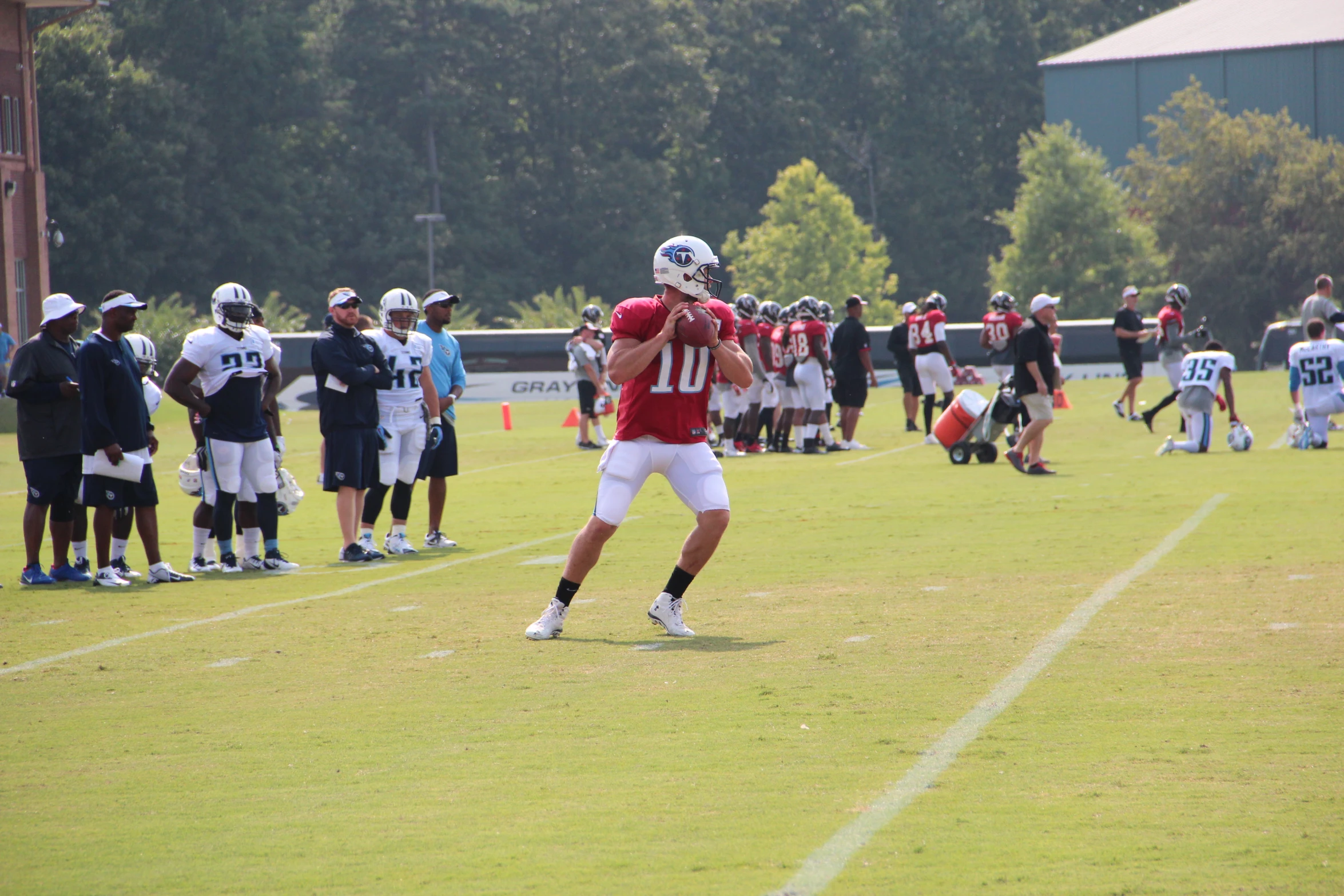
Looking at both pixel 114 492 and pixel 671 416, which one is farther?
pixel 114 492

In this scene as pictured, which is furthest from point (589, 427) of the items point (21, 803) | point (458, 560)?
point (21, 803)

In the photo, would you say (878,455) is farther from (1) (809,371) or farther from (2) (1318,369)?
(2) (1318,369)

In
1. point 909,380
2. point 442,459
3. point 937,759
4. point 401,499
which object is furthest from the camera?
point 909,380

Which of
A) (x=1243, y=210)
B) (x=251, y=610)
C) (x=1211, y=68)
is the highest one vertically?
(x=1211, y=68)

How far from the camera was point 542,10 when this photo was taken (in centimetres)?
8306

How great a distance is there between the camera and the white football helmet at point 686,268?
341 inches

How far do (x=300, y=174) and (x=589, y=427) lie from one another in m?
51.4

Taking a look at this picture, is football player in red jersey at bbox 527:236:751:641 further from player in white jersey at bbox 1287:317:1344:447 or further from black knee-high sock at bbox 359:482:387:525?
player in white jersey at bbox 1287:317:1344:447

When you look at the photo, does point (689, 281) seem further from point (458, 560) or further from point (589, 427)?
point (589, 427)

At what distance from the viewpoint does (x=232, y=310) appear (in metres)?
11.6

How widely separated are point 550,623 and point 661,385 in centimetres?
137

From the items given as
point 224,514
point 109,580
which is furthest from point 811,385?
point 109,580

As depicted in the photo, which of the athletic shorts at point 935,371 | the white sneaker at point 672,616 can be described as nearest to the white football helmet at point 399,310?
the white sneaker at point 672,616

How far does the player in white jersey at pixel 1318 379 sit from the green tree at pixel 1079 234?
46.9 metres
